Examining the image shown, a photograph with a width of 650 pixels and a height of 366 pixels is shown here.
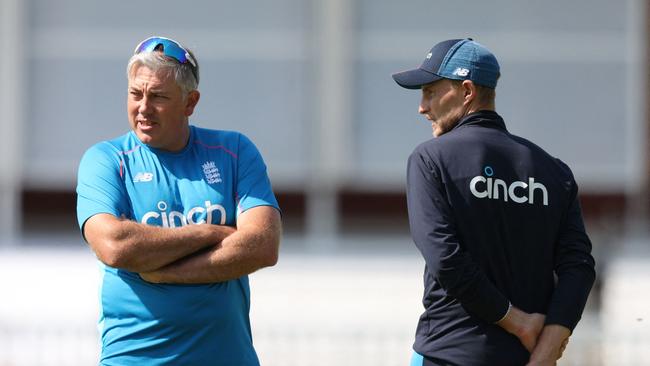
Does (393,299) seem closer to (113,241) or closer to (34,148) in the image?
(34,148)

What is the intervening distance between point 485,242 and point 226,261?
2.78ft

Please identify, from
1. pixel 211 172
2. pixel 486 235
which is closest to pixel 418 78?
pixel 486 235

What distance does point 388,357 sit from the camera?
25.7 ft

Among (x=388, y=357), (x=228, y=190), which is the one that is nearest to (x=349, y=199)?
(x=388, y=357)

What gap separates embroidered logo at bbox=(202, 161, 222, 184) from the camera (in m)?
3.88

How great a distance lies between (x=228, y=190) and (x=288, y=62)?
1039 cm

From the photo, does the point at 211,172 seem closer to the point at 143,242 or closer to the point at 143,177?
the point at 143,177

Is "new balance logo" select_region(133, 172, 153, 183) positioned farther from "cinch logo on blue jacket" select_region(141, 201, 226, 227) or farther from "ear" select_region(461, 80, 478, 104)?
"ear" select_region(461, 80, 478, 104)

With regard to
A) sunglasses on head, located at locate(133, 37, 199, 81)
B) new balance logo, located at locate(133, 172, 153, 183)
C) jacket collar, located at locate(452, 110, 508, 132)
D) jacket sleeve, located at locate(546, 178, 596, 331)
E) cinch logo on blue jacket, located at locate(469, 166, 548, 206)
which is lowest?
jacket sleeve, located at locate(546, 178, 596, 331)

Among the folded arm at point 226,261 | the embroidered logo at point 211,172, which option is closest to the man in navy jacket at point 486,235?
the folded arm at point 226,261

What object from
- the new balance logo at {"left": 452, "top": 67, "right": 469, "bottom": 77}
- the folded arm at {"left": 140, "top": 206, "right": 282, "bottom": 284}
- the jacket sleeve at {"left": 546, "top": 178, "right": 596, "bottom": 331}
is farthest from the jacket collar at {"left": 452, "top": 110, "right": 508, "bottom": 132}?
the folded arm at {"left": 140, "top": 206, "right": 282, "bottom": 284}

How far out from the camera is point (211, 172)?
12.8 ft

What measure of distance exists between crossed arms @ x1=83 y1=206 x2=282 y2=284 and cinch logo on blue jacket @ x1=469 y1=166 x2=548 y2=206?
2.46ft

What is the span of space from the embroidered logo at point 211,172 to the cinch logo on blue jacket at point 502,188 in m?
0.89
